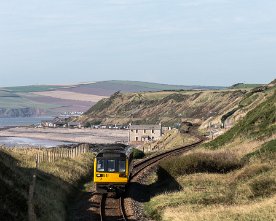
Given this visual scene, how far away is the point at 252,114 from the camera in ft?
183

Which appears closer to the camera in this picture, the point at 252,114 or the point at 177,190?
the point at 177,190

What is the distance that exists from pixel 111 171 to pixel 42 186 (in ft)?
13.4

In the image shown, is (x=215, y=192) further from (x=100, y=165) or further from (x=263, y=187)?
(x=100, y=165)

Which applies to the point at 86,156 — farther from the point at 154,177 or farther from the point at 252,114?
the point at 252,114

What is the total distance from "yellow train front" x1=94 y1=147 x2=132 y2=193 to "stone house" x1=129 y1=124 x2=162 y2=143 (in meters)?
125

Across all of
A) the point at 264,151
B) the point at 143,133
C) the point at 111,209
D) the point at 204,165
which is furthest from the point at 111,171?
the point at 143,133

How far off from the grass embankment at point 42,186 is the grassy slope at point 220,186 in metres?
5.02

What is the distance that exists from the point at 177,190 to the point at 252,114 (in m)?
28.2

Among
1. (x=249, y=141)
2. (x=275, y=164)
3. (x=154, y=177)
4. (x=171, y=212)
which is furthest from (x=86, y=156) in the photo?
(x=171, y=212)

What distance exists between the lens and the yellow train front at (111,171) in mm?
28797

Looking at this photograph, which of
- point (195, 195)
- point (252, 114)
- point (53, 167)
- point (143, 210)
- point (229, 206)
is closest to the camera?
point (229, 206)

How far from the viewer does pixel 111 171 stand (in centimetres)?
2898

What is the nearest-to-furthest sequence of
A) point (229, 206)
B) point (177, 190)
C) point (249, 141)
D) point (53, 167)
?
point (229, 206), point (177, 190), point (53, 167), point (249, 141)

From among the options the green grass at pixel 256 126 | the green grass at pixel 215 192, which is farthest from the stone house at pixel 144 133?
the green grass at pixel 215 192
